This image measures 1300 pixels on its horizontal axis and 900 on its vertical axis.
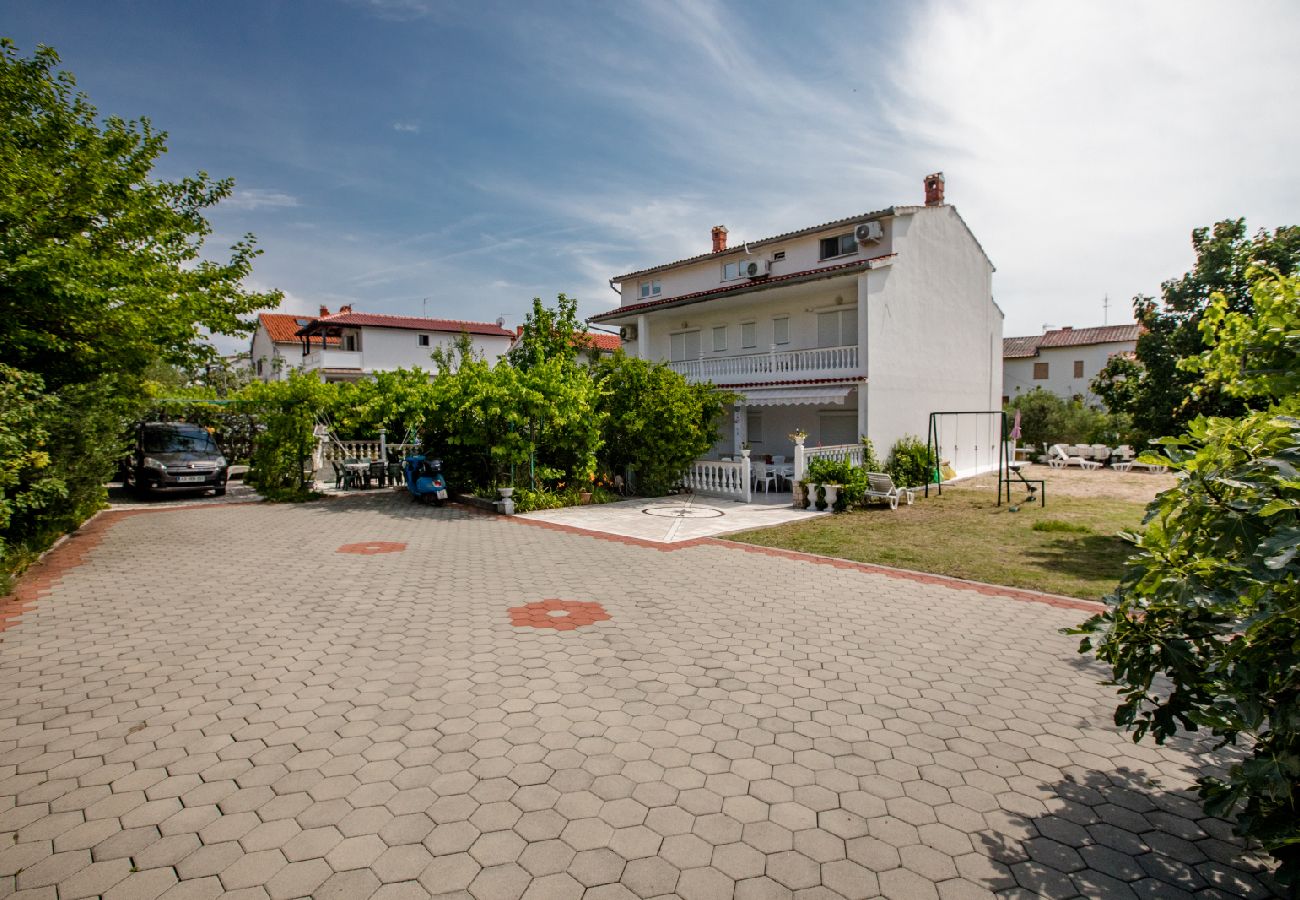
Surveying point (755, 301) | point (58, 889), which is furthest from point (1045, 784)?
point (755, 301)

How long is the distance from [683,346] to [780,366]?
241 inches

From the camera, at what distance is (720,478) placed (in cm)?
1764

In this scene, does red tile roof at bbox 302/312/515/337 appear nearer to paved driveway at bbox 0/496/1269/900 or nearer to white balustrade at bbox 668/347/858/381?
white balustrade at bbox 668/347/858/381

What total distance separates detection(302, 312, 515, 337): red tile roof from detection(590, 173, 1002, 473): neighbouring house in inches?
817

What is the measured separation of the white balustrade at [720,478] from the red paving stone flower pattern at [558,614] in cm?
966

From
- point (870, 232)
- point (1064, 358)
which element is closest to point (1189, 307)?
point (870, 232)

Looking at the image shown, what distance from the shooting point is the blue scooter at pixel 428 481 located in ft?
55.1

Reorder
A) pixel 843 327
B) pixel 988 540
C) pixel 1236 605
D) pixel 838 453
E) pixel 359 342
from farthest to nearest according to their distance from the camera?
pixel 359 342 → pixel 843 327 → pixel 838 453 → pixel 988 540 → pixel 1236 605

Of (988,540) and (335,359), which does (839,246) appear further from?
(335,359)

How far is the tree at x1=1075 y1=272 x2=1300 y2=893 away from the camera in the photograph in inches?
90.9

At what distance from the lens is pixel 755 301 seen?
22141 millimetres

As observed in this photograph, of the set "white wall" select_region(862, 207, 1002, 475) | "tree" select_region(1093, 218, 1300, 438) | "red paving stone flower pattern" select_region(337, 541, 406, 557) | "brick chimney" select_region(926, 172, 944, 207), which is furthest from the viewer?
"brick chimney" select_region(926, 172, 944, 207)

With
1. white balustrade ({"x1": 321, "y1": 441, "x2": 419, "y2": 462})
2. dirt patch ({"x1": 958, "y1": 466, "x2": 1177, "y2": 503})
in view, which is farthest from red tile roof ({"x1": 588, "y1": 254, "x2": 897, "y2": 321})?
white balustrade ({"x1": 321, "y1": 441, "x2": 419, "y2": 462})

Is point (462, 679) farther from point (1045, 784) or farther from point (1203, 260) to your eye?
point (1203, 260)
